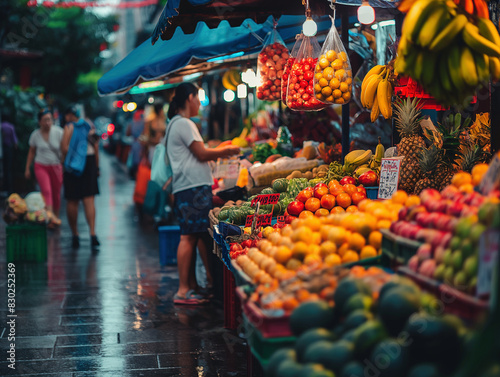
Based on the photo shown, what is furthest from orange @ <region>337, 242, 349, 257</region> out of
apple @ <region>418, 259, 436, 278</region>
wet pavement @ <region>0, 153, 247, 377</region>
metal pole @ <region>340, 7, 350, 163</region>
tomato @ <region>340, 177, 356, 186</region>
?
metal pole @ <region>340, 7, 350, 163</region>

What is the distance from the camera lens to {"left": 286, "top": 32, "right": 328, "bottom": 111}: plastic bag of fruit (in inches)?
223

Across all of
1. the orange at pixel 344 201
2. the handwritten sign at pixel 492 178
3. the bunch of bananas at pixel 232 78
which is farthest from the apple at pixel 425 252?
the bunch of bananas at pixel 232 78

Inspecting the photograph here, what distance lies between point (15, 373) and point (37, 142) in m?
6.93

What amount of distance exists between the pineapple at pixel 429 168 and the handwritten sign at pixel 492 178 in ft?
5.20

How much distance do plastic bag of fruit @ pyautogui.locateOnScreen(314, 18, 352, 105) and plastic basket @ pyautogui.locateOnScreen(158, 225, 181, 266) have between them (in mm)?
3604

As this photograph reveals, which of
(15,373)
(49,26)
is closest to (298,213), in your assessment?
(15,373)

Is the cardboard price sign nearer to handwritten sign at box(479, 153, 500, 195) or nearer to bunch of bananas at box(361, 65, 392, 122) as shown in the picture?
bunch of bananas at box(361, 65, 392, 122)

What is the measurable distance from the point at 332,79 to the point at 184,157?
202 centimetres

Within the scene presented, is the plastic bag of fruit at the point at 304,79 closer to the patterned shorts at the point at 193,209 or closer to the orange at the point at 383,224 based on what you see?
the patterned shorts at the point at 193,209

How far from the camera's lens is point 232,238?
5.14m

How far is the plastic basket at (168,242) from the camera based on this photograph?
8.40 metres

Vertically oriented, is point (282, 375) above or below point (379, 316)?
below

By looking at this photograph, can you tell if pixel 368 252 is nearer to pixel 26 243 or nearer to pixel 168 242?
pixel 168 242

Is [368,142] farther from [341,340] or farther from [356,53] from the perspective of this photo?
[341,340]
